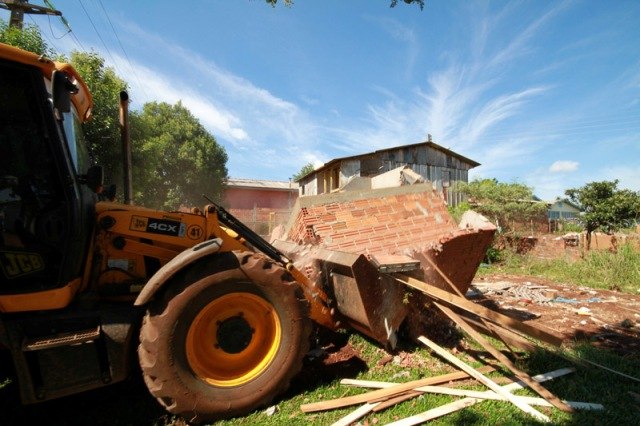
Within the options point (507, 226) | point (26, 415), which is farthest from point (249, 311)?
point (507, 226)

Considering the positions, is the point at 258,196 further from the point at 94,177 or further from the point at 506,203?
the point at 94,177

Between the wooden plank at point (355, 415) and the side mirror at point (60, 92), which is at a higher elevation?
the side mirror at point (60, 92)

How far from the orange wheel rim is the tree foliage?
1281 centimetres

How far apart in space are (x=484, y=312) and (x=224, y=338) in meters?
2.34

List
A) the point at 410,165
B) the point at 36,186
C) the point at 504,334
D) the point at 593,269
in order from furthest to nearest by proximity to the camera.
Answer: the point at 410,165, the point at 593,269, the point at 504,334, the point at 36,186

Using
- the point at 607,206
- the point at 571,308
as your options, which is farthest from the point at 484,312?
the point at 607,206

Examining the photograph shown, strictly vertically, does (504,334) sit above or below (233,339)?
below

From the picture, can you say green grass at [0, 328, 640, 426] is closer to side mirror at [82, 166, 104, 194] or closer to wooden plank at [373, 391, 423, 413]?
wooden plank at [373, 391, 423, 413]

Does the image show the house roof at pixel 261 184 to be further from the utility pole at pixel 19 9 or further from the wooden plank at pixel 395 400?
the wooden plank at pixel 395 400

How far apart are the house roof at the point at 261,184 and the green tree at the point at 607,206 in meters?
22.5

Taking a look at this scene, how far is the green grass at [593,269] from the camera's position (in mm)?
8383

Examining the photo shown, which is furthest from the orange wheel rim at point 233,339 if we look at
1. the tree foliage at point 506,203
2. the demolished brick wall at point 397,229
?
the tree foliage at point 506,203

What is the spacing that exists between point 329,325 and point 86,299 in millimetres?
2185

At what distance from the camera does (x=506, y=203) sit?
14.4 meters
